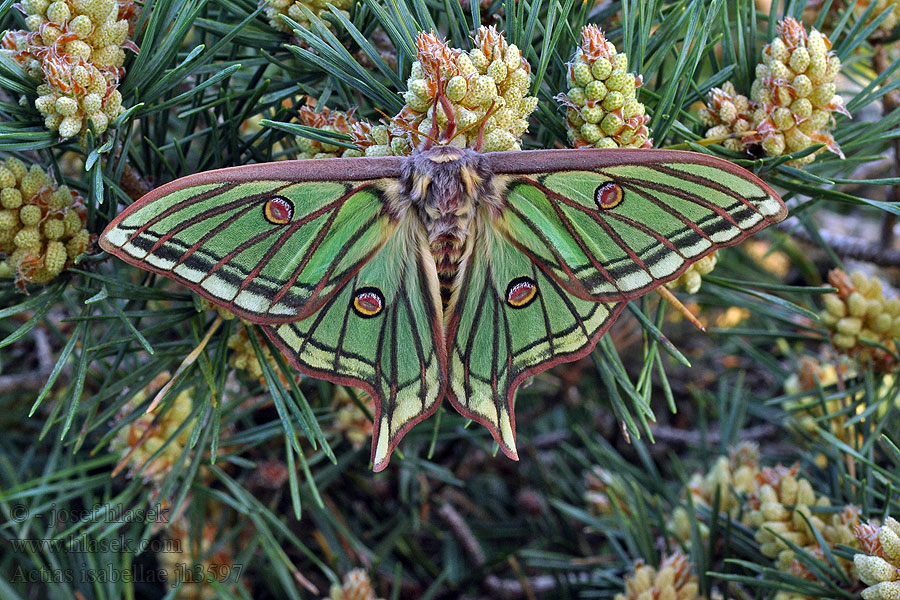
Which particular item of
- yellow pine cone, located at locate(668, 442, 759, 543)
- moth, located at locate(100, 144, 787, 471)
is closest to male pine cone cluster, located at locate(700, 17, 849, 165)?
moth, located at locate(100, 144, 787, 471)

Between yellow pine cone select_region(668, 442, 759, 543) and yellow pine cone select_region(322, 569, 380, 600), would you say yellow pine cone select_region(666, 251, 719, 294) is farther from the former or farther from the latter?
yellow pine cone select_region(322, 569, 380, 600)

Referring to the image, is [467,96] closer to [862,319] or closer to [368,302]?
[368,302]

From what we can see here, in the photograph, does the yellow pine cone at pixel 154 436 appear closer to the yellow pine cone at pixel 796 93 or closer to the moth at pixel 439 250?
the moth at pixel 439 250

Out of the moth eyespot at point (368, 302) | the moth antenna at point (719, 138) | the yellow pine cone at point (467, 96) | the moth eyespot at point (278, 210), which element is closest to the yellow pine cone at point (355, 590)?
the moth eyespot at point (368, 302)

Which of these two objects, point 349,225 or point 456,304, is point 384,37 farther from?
point 456,304

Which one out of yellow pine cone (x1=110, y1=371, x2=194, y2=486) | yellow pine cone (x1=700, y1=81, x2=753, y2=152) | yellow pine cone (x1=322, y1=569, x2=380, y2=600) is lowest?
yellow pine cone (x1=322, y1=569, x2=380, y2=600)

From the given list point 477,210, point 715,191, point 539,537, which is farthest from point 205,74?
point 539,537

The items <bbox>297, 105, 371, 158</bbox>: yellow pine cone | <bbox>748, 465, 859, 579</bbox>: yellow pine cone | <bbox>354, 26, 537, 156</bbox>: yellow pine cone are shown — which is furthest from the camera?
<bbox>748, 465, 859, 579</bbox>: yellow pine cone
